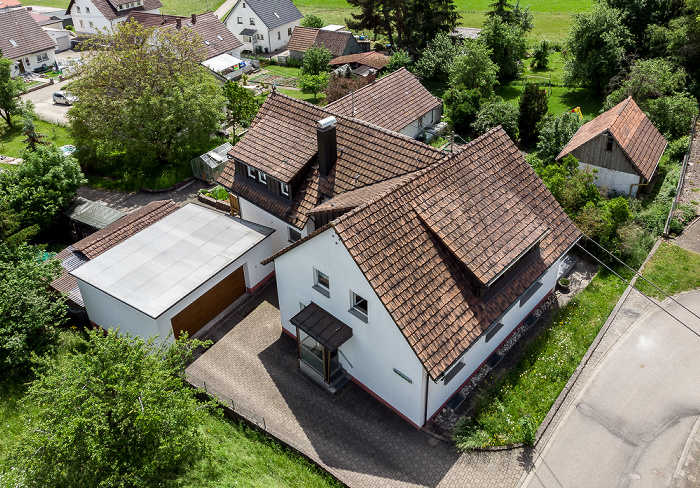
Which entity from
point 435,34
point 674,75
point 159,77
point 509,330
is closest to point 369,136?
point 509,330

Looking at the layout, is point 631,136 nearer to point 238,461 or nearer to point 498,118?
point 498,118

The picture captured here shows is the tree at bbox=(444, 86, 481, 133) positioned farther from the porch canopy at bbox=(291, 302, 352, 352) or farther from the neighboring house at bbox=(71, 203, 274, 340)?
the porch canopy at bbox=(291, 302, 352, 352)

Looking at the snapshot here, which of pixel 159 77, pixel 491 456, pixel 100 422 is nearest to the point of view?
pixel 100 422

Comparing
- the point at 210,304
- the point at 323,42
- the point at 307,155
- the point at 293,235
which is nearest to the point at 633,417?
the point at 293,235

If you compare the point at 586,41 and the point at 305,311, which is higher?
the point at 586,41

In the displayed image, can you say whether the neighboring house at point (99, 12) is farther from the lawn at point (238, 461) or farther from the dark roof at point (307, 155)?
the lawn at point (238, 461)

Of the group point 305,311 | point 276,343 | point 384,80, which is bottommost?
point 276,343

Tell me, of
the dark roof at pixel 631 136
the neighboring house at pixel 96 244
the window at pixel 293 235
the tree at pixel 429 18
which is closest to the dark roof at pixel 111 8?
the tree at pixel 429 18

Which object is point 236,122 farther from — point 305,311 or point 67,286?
point 305,311
